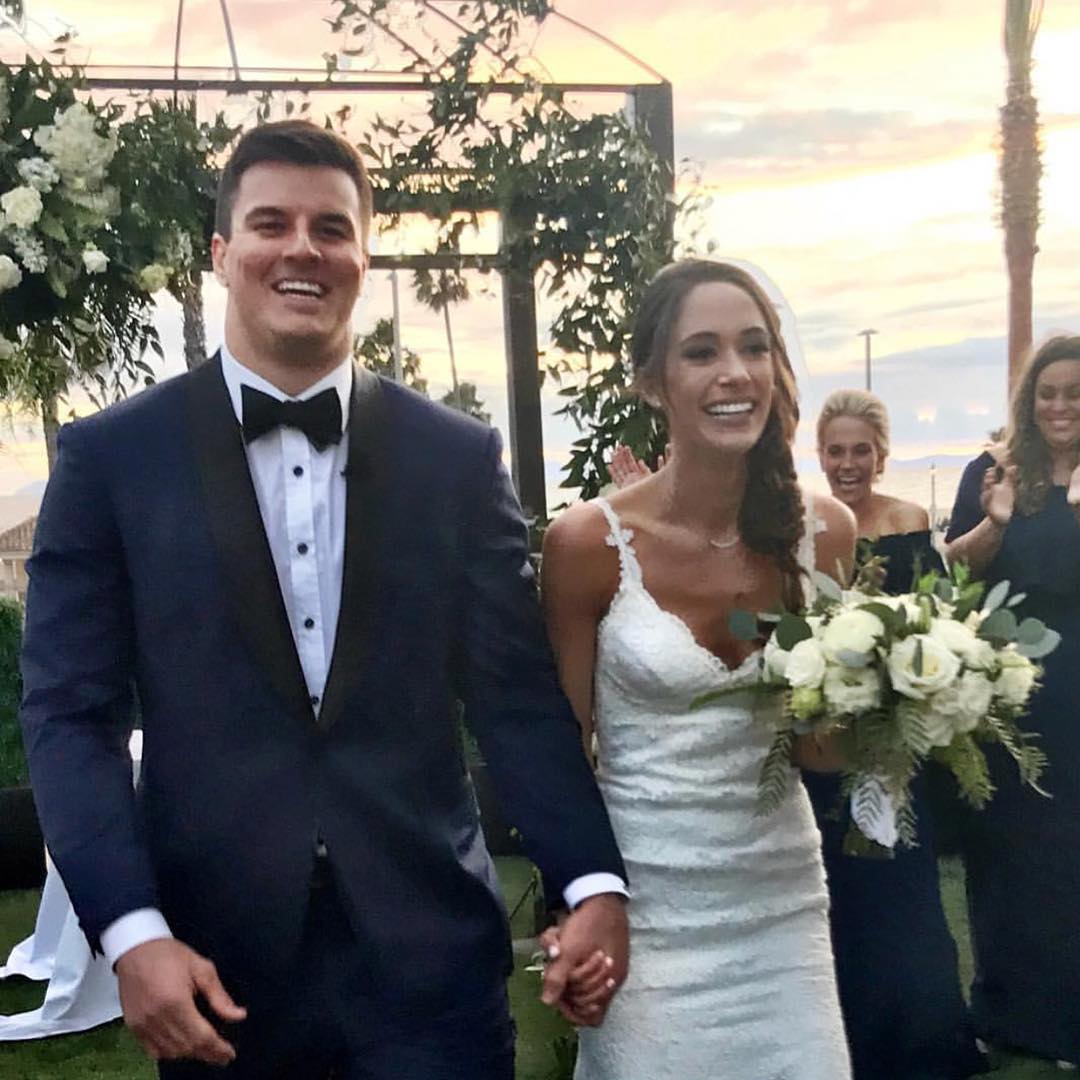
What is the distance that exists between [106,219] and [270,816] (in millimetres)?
2139

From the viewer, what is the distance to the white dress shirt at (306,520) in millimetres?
1941

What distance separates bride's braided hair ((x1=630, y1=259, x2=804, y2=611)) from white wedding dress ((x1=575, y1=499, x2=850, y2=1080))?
0.72 feet

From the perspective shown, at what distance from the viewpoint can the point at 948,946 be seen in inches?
132

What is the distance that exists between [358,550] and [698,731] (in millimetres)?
769

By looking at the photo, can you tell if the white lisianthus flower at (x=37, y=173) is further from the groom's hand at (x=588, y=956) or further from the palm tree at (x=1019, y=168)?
the palm tree at (x=1019, y=168)

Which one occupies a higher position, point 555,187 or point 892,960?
point 555,187

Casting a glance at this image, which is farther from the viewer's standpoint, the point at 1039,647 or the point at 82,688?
the point at 1039,647

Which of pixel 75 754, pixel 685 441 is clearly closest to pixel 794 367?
pixel 685 441

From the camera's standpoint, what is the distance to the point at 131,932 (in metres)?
1.78

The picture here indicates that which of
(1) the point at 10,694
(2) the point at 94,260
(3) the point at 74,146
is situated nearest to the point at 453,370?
(2) the point at 94,260

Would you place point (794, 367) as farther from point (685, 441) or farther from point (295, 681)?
point (295, 681)

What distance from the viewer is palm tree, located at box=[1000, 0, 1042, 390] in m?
8.54

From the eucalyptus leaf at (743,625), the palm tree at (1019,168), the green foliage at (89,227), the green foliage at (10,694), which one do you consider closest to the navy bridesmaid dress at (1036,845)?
the eucalyptus leaf at (743,625)

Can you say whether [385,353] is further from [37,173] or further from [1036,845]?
[1036,845]
